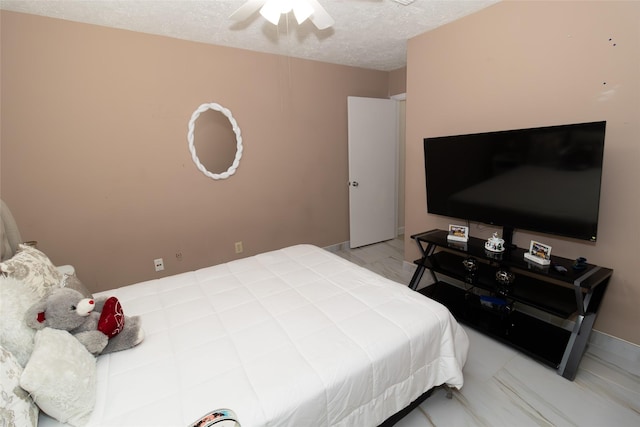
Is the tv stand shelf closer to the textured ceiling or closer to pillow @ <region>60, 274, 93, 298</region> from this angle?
the textured ceiling

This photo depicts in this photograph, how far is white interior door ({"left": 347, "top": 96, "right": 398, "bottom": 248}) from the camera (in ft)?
12.9

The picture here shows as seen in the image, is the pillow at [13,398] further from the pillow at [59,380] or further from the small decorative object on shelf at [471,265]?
the small decorative object on shelf at [471,265]

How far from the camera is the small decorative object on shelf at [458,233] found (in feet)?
8.34

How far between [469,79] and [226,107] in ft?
7.77

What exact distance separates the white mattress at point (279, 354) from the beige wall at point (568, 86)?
1241mm

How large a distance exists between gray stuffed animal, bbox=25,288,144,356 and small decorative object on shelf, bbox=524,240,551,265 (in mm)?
2458

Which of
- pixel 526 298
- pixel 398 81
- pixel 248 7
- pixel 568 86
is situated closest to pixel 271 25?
pixel 248 7

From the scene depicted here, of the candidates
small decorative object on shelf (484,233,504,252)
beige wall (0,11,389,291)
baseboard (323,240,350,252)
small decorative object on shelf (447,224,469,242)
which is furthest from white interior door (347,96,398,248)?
small decorative object on shelf (484,233,504,252)

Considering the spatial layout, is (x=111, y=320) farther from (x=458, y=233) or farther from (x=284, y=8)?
(x=458, y=233)

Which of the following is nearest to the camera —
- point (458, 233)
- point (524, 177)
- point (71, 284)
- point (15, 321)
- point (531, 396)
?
point (15, 321)

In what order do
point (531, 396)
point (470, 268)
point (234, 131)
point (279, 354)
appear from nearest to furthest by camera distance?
point (279, 354) → point (531, 396) → point (470, 268) → point (234, 131)

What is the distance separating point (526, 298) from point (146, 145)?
3.39m

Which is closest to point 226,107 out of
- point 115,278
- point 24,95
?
point 24,95

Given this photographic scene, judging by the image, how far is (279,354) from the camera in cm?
128
